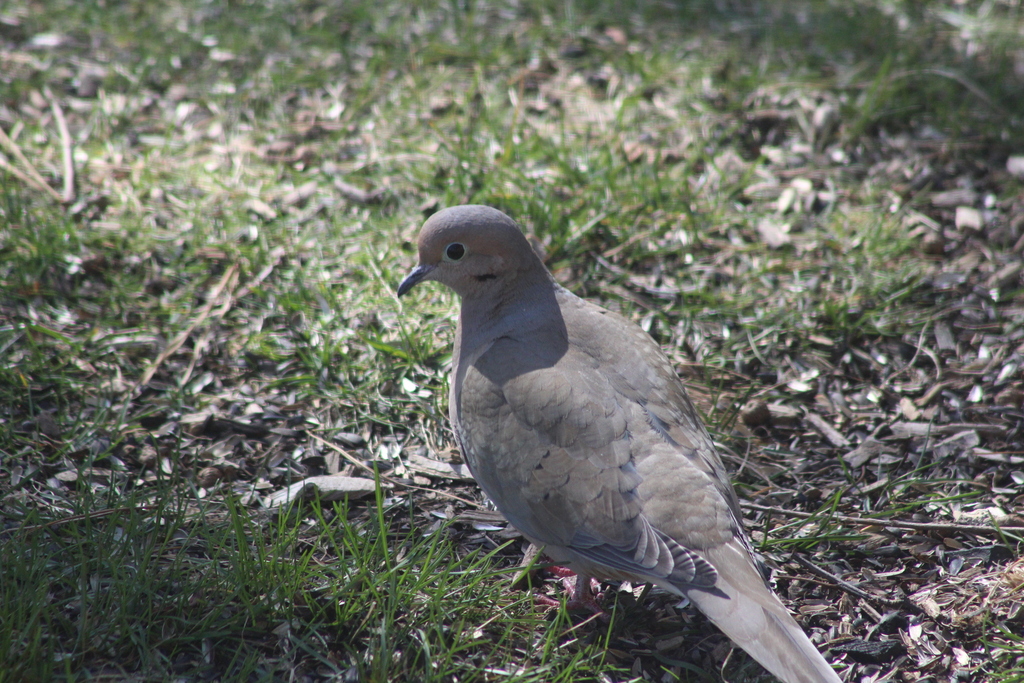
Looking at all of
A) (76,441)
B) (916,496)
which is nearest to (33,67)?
(76,441)

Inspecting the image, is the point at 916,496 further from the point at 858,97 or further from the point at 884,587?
the point at 858,97

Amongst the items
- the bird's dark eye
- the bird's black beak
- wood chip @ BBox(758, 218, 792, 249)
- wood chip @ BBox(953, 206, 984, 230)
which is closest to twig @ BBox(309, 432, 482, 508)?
the bird's black beak

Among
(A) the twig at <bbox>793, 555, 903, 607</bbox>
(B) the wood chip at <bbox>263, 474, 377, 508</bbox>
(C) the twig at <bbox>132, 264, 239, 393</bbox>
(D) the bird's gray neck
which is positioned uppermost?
(D) the bird's gray neck

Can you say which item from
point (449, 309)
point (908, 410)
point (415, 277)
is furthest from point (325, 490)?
point (908, 410)

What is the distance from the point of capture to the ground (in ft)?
8.84

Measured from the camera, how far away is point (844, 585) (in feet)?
9.78

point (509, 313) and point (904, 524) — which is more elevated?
point (509, 313)

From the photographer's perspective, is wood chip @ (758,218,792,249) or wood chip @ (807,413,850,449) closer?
wood chip @ (807,413,850,449)

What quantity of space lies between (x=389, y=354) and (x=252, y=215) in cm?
126

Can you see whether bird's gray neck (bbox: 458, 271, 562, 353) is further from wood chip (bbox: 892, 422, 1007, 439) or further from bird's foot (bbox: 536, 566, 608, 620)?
wood chip (bbox: 892, 422, 1007, 439)

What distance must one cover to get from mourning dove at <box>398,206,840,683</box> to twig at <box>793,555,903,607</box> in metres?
0.51

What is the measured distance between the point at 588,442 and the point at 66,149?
3.56 m

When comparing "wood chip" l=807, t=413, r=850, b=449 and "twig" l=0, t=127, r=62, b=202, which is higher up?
"twig" l=0, t=127, r=62, b=202

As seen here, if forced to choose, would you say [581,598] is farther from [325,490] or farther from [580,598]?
[325,490]
